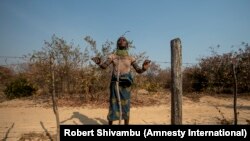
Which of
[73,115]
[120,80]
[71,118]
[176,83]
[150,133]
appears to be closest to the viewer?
[150,133]

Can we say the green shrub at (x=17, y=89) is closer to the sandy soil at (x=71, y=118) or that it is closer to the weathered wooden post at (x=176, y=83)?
the sandy soil at (x=71, y=118)

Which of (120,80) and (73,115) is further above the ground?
(120,80)

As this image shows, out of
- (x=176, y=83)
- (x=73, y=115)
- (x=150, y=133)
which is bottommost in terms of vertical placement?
(x=73, y=115)

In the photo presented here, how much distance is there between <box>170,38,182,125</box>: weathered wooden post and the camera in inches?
175

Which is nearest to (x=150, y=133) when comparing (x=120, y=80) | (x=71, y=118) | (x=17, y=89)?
(x=120, y=80)

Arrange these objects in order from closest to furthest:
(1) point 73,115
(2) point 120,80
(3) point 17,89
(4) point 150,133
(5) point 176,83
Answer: (4) point 150,133 < (5) point 176,83 < (2) point 120,80 < (1) point 73,115 < (3) point 17,89

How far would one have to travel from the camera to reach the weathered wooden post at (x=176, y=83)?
175 inches

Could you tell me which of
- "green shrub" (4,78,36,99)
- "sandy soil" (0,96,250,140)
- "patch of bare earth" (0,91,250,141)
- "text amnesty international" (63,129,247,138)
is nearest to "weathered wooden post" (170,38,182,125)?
"text amnesty international" (63,129,247,138)

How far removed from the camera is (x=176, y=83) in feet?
14.8

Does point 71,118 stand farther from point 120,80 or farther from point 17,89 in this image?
point 17,89

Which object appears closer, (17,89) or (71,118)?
(71,118)

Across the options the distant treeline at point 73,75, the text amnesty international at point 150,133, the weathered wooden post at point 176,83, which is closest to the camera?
Result: the text amnesty international at point 150,133

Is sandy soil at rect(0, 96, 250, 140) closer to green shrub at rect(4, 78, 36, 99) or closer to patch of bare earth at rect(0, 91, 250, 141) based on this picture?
patch of bare earth at rect(0, 91, 250, 141)

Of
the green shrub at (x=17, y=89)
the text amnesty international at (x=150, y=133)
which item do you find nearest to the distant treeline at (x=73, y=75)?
the green shrub at (x=17, y=89)
